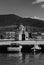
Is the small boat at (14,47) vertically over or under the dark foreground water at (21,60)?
under

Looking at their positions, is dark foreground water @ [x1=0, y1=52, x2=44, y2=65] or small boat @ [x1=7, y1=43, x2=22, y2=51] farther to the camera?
small boat @ [x1=7, y1=43, x2=22, y2=51]

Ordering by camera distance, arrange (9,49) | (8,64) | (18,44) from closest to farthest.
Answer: (8,64)
(9,49)
(18,44)

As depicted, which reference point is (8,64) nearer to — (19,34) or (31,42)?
(31,42)

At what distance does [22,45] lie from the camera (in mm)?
132625

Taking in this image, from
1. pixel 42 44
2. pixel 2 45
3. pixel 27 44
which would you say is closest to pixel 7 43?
pixel 2 45

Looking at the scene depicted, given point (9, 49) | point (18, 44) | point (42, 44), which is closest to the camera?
point (9, 49)

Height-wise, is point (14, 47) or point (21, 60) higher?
point (21, 60)

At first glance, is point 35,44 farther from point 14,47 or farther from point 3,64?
A: point 3,64

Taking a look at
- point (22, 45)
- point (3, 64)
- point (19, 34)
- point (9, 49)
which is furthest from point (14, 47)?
point (3, 64)

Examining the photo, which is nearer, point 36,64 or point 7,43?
point 36,64

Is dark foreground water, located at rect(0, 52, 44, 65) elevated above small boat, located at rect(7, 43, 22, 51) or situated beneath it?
elevated above

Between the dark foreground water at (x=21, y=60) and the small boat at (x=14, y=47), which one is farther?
the small boat at (x=14, y=47)

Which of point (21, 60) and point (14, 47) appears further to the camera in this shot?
point (14, 47)

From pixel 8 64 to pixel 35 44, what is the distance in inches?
2519
